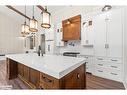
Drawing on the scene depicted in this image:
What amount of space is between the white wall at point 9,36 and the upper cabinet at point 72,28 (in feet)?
16.8

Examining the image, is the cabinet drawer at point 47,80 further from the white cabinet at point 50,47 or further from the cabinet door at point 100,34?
the white cabinet at point 50,47

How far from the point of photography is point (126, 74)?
3156 mm

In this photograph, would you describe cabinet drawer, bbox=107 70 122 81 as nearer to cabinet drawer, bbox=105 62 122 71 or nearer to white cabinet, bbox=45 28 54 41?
cabinet drawer, bbox=105 62 122 71

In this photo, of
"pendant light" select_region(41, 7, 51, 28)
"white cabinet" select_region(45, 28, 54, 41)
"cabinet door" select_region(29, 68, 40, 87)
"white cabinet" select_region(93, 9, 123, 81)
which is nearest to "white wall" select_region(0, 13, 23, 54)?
"white cabinet" select_region(45, 28, 54, 41)

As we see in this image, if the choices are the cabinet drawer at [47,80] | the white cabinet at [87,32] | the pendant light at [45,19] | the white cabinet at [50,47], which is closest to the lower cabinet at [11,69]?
the pendant light at [45,19]

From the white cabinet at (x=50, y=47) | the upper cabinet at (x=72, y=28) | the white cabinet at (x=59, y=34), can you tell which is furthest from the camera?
the white cabinet at (x=50, y=47)

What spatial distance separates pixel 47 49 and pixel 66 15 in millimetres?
2280

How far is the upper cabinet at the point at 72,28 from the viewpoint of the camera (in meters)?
4.97

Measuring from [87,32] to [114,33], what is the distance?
1180mm

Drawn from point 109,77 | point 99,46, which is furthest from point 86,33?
point 109,77

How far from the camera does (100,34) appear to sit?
3.91 metres

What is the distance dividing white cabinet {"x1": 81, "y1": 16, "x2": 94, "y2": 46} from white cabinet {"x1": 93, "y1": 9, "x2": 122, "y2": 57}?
0.77ft

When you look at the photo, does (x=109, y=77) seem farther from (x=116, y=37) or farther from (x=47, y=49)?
(x=47, y=49)

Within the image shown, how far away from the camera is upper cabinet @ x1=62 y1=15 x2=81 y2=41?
4.97 m
